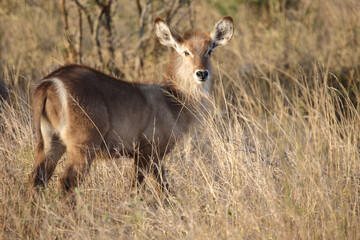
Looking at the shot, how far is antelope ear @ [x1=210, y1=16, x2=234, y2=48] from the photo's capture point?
5.24 meters

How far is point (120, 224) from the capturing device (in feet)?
12.1

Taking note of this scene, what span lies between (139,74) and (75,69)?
13.5 ft

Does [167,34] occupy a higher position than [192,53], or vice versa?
[167,34]

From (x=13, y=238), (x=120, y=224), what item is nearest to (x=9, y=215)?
(x=13, y=238)

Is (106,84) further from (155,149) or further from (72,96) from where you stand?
(155,149)

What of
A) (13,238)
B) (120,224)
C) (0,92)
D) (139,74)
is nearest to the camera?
(13,238)

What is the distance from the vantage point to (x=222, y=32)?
533 centimetres

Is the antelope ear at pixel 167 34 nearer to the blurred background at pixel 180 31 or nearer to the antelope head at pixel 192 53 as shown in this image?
the antelope head at pixel 192 53

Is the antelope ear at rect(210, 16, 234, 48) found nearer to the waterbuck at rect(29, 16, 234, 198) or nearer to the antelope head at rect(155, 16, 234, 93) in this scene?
the antelope head at rect(155, 16, 234, 93)

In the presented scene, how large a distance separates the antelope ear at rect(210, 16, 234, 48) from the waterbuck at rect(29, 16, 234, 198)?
221 mm

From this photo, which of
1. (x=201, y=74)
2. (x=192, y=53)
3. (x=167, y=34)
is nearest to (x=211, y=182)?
(x=201, y=74)

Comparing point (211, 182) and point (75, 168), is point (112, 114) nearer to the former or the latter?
point (75, 168)

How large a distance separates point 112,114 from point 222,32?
188 centimetres

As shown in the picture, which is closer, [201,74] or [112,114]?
[112,114]
